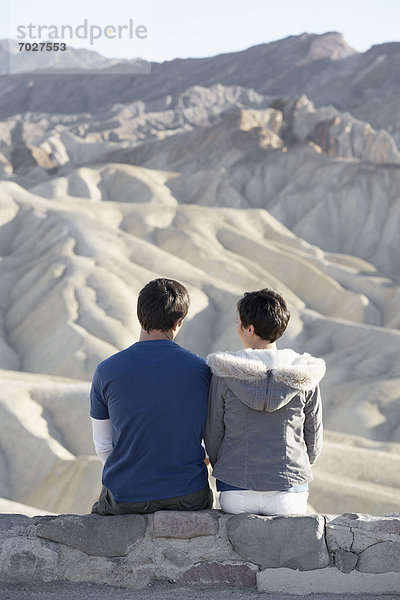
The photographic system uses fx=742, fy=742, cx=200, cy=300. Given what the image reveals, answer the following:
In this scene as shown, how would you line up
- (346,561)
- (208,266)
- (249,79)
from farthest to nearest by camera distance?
(249,79) → (208,266) → (346,561)

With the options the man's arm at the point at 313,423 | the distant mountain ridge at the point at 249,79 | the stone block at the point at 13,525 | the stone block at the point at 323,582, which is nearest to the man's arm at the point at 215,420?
the man's arm at the point at 313,423

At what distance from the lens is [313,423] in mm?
3861

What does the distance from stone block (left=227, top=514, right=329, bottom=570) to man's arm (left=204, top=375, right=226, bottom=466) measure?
1.28 ft

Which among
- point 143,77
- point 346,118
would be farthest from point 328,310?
point 143,77

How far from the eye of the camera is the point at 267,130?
151 ft

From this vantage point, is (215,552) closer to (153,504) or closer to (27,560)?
(153,504)

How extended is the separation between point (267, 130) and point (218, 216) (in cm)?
1770

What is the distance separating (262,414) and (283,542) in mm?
661

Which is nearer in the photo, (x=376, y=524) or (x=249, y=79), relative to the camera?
(x=376, y=524)

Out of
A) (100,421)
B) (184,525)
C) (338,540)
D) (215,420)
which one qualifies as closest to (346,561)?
(338,540)

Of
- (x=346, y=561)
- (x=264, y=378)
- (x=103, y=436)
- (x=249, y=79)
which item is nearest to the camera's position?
(x=264, y=378)

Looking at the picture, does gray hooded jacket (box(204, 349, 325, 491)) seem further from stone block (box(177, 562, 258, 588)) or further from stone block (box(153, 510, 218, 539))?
stone block (box(177, 562, 258, 588))

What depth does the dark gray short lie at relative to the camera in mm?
3869

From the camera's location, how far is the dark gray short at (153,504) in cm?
387
